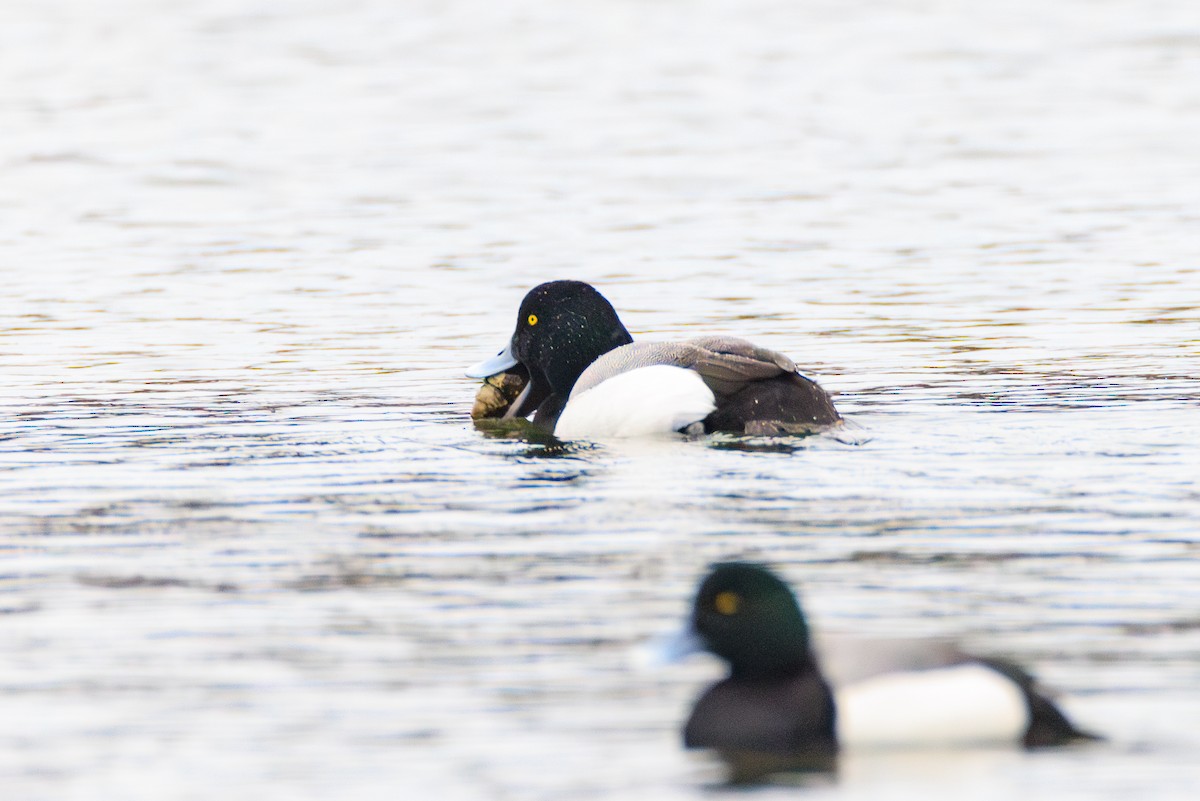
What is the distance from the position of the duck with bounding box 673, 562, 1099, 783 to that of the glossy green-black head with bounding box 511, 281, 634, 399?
6996 mm

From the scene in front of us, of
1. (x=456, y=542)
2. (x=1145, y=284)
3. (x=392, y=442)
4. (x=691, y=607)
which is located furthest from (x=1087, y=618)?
(x=1145, y=284)

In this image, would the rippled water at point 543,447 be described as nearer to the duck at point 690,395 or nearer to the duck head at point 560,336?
the duck at point 690,395

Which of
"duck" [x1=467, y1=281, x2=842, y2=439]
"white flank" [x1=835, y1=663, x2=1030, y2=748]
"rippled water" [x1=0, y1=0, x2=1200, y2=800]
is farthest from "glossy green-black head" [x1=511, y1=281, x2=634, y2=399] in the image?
"white flank" [x1=835, y1=663, x2=1030, y2=748]

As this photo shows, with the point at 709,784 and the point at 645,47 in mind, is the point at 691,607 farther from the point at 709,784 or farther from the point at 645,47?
the point at 645,47

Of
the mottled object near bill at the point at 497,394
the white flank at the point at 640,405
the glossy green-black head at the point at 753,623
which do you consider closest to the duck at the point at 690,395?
the white flank at the point at 640,405

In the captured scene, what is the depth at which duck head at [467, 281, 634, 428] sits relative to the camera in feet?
43.3

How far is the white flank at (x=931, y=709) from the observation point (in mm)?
6066

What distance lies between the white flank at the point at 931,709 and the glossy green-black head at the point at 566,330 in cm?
719

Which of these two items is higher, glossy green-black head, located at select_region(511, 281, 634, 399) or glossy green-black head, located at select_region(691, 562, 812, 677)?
glossy green-black head, located at select_region(511, 281, 634, 399)

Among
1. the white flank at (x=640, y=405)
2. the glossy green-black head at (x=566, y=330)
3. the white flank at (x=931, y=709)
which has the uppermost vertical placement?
the glossy green-black head at (x=566, y=330)

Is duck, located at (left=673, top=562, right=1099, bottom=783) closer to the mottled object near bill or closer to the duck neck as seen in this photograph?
the mottled object near bill

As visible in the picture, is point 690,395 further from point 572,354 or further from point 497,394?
point 497,394

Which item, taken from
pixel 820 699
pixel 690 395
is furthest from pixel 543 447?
pixel 820 699

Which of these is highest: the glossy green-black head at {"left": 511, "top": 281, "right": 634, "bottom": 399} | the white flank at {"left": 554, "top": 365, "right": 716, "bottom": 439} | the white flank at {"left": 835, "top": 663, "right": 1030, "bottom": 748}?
the glossy green-black head at {"left": 511, "top": 281, "right": 634, "bottom": 399}
